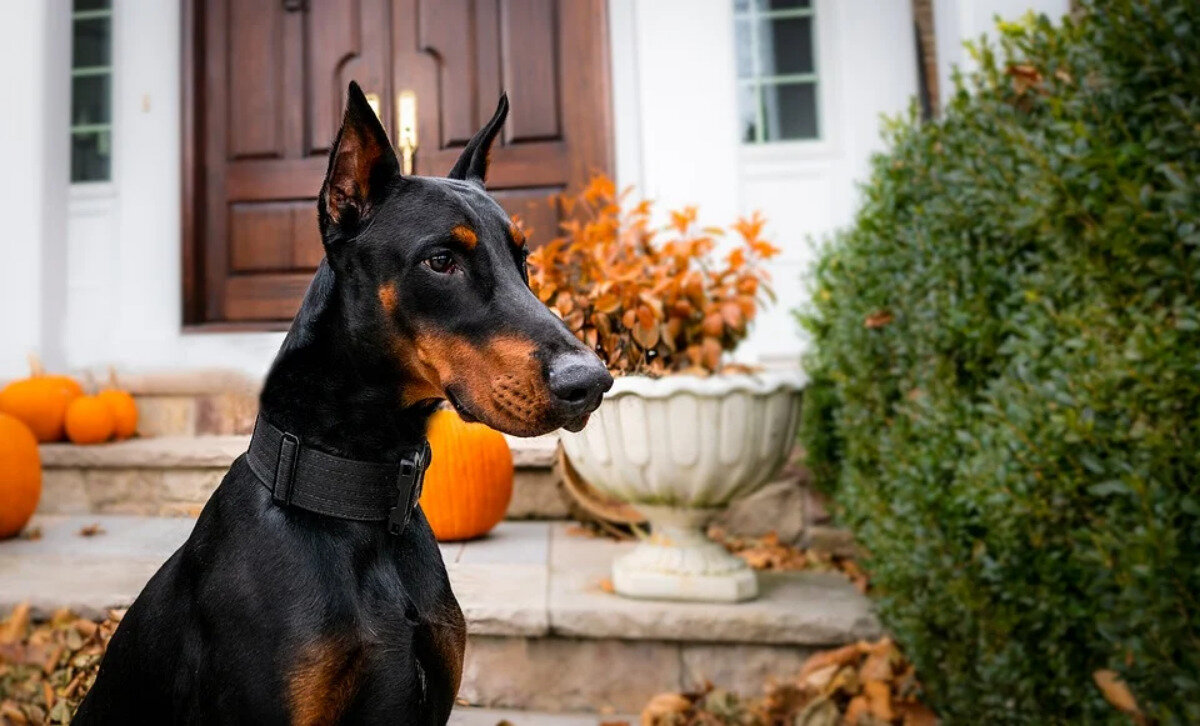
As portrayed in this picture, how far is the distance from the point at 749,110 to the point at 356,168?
12.6 ft

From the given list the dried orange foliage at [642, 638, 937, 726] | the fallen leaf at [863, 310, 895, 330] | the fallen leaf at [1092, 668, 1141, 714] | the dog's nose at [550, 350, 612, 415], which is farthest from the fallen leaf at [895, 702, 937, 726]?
the dog's nose at [550, 350, 612, 415]

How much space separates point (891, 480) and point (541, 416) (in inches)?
73.8

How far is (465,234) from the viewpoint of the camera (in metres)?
0.38

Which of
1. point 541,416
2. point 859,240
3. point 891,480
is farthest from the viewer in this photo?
point 859,240

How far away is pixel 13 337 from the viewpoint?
0.52 meters

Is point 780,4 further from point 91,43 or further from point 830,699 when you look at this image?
point 91,43

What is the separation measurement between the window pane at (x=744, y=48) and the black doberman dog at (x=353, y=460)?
3.78 m

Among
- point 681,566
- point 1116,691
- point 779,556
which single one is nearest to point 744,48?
point 779,556

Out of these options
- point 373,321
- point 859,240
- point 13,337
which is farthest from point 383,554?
point 859,240

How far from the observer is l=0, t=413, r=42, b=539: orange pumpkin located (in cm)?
49

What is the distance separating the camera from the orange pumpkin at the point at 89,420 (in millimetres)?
518

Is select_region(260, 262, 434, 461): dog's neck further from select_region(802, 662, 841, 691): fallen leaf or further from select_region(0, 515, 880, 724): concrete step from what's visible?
select_region(802, 662, 841, 691): fallen leaf

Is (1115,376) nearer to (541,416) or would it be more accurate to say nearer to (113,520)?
(541,416)

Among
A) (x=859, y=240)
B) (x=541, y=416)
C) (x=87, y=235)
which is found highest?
(x=859, y=240)
